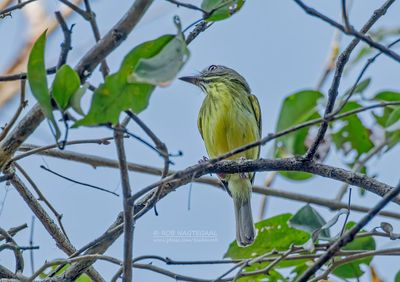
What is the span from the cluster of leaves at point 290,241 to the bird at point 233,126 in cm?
165

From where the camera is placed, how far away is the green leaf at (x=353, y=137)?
3.36 metres

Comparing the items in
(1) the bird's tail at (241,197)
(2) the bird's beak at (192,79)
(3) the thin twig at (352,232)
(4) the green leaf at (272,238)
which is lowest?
(3) the thin twig at (352,232)

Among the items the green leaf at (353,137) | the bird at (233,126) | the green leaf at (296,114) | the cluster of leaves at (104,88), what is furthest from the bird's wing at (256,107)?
the cluster of leaves at (104,88)

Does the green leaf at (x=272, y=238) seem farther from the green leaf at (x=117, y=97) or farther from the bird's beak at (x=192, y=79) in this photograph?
the bird's beak at (x=192, y=79)

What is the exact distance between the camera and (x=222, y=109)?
15.9 feet

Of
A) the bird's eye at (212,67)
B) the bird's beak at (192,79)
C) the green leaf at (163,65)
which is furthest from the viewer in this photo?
the bird's eye at (212,67)

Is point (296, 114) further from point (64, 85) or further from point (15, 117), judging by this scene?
point (64, 85)

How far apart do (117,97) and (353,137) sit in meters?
1.94

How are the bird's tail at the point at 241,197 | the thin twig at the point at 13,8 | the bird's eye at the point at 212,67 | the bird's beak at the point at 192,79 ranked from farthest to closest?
the bird's eye at the point at 212,67 < the bird's beak at the point at 192,79 < the bird's tail at the point at 241,197 < the thin twig at the point at 13,8

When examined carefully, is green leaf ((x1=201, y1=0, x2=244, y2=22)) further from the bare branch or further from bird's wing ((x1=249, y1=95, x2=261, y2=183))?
bird's wing ((x1=249, y1=95, x2=261, y2=183))

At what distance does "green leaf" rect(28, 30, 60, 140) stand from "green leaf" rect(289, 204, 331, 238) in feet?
3.18

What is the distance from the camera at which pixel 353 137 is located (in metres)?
3.46

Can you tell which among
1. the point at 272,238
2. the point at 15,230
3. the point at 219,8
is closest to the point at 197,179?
the point at 272,238

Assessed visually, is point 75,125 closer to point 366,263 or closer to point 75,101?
point 75,101
